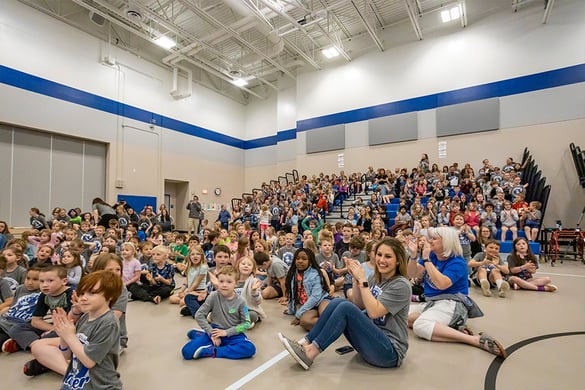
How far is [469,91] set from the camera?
36.0ft

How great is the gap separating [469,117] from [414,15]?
407cm

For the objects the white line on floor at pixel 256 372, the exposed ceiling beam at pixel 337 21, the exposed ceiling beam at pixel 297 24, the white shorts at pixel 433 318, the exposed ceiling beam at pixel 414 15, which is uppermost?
the exposed ceiling beam at pixel 337 21

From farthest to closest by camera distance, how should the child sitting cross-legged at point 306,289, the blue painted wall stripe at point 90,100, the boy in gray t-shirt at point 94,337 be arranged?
the blue painted wall stripe at point 90,100
the child sitting cross-legged at point 306,289
the boy in gray t-shirt at point 94,337

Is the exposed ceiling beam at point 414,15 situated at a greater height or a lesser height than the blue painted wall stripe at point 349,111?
greater

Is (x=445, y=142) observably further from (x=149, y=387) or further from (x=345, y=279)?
(x=149, y=387)

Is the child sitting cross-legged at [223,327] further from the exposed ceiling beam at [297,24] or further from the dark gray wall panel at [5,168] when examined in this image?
the dark gray wall panel at [5,168]

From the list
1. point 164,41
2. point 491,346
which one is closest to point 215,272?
point 491,346

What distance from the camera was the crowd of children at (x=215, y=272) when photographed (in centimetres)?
169

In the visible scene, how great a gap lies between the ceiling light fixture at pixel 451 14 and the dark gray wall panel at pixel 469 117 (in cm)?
314

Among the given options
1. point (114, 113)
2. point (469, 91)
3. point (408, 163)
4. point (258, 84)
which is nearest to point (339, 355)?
point (408, 163)

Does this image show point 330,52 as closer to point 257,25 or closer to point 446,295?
point 257,25

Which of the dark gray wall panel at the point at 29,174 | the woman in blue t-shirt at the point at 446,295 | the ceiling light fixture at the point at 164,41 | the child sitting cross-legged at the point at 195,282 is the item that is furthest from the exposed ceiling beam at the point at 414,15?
the dark gray wall panel at the point at 29,174

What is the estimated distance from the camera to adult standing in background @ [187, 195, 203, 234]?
41.0ft

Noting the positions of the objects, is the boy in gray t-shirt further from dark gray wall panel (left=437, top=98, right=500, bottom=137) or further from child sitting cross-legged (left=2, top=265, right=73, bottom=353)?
dark gray wall panel (left=437, top=98, right=500, bottom=137)
